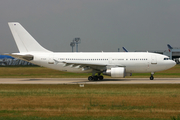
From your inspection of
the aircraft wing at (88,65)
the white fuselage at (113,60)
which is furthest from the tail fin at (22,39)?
the aircraft wing at (88,65)

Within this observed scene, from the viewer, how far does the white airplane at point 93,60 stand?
35.9 m

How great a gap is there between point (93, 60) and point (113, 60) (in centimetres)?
283

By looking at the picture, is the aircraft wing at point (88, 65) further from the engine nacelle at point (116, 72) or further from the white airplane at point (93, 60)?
the engine nacelle at point (116, 72)

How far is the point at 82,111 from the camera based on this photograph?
1445 centimetres

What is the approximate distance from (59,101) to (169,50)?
12098cm

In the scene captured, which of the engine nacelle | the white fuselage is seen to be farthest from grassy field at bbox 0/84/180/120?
the white fuselage

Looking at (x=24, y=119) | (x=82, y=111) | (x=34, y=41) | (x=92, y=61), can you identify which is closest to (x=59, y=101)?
(x=82, y=111)

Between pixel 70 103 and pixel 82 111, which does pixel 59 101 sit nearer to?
pixel 70 103

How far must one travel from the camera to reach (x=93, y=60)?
3725cm

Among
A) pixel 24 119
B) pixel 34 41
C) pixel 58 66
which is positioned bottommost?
pixel 24 119

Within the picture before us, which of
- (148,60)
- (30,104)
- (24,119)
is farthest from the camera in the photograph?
(148,60)

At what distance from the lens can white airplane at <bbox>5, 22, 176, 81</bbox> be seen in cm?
3591

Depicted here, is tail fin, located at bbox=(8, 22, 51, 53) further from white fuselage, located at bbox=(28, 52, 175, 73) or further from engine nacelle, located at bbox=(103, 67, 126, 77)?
engine nacelle, located at bbox=(103, 67, 126, 77)

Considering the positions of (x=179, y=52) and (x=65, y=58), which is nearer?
(x=65, y=58)
